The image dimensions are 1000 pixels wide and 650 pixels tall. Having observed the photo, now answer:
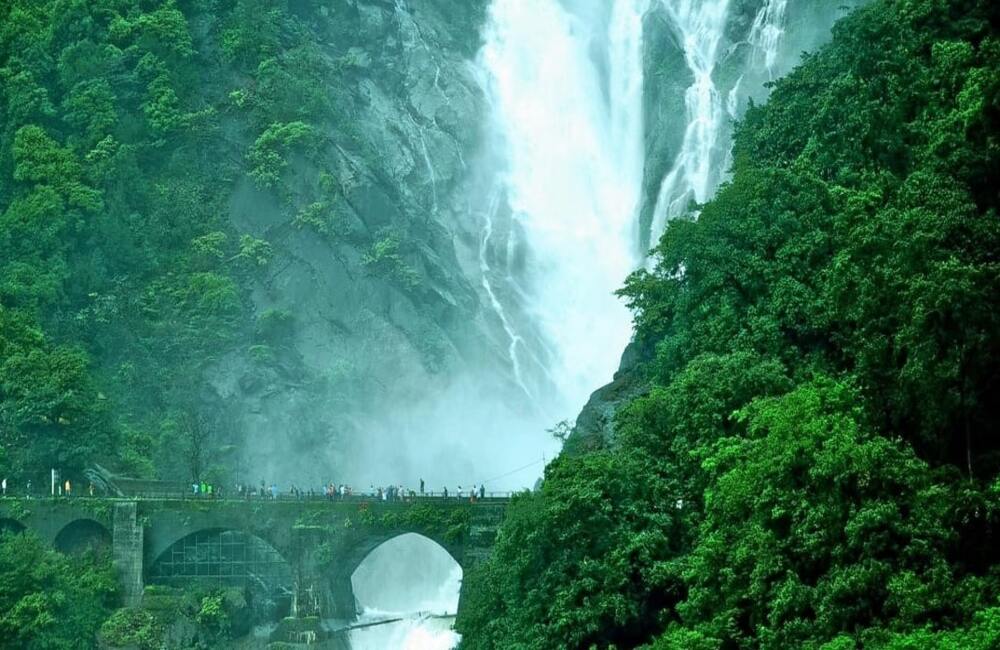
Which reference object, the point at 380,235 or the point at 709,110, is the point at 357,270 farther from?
the point at 709,110

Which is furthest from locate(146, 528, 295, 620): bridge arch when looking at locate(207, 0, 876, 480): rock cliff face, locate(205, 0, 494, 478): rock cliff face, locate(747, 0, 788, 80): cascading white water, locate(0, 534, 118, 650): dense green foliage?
locate(747, 0, 788, 80): cascading white water

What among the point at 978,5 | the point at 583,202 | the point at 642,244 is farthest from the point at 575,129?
the point at 978,5

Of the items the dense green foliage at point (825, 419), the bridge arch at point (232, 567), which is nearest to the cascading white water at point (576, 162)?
the bridge arch at point (232, 567)

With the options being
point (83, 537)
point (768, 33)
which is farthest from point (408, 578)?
point (768, 33)

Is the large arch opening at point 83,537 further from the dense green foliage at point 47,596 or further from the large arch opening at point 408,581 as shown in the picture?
the large arch opening at point 408,581

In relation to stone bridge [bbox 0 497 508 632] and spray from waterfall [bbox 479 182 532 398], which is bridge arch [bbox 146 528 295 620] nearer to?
stone bridge [bbox 0 497 508 632]

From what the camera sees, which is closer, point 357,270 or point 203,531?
point 203,531
